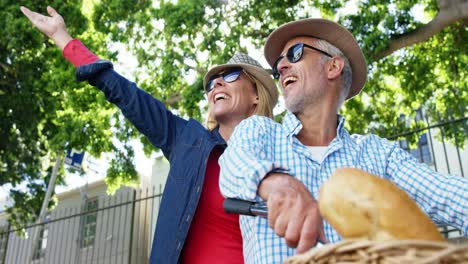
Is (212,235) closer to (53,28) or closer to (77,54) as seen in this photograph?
(77,54)

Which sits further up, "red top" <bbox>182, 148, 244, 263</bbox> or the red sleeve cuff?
the red sleeve cuff

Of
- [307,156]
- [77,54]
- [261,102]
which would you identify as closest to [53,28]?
[77,54]

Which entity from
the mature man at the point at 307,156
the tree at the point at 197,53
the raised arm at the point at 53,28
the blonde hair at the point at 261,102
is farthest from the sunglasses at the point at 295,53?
the tree at the point at 197,53

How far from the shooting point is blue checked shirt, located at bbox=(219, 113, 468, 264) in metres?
1.41

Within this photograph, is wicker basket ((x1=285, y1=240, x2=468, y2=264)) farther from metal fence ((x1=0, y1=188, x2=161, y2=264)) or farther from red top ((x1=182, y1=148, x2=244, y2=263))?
metal fence ((x1=0, y1=188, x2=161, y2=264))

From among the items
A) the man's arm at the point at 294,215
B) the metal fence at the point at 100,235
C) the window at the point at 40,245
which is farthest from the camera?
the window at the point at 40,245

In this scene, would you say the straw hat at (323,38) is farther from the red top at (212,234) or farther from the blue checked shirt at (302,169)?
the red top at (212,234)

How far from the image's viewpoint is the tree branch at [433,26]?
8500 mm

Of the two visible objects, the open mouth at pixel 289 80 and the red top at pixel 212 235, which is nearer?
the open mouth at pixel 289 80

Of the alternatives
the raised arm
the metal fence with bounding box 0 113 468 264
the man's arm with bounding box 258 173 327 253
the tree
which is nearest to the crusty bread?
the man's arm with bounding box 258 173 327 253

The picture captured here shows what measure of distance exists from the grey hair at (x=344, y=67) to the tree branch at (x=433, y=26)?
6.61 metres

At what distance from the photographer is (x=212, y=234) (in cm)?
260

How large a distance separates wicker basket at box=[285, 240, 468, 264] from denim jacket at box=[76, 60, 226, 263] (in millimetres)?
1727

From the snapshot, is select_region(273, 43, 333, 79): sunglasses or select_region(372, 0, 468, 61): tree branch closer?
select_region(273, 43, 333, 79): sunglasses
